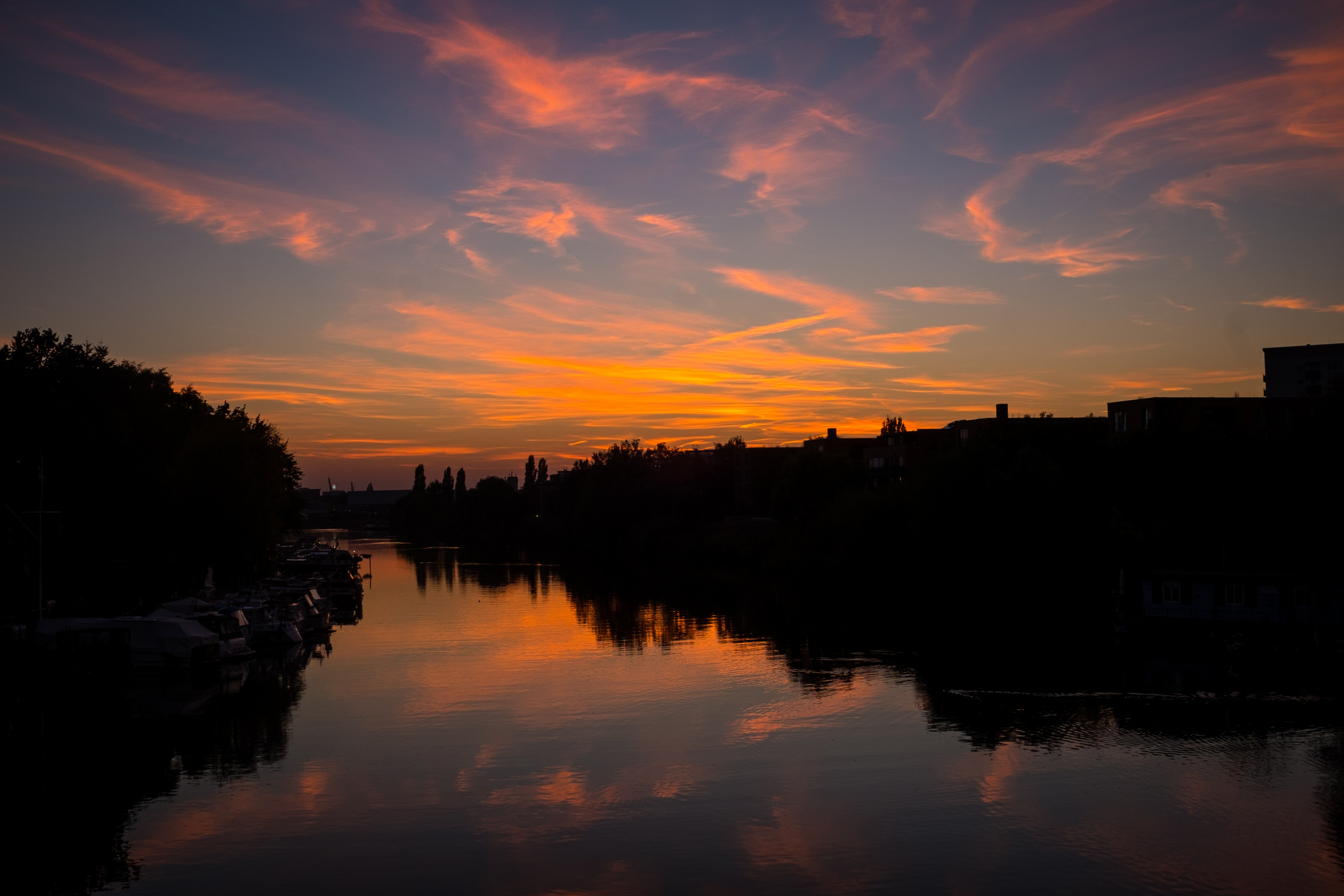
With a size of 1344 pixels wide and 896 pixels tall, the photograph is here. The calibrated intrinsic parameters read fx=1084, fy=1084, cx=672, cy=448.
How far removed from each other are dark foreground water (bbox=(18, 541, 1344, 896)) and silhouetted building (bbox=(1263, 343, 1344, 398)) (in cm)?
11365

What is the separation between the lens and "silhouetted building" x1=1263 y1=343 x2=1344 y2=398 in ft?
458

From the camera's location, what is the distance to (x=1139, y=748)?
31516 mm

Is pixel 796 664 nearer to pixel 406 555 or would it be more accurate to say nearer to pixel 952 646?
pixel 952 646

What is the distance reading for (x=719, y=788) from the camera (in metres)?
27.8

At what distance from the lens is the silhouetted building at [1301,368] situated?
139750 mm

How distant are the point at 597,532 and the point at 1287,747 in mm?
120316

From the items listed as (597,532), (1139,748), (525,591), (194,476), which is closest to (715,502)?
(597,532)

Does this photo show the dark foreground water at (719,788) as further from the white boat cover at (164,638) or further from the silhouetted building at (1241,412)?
the silhouetted building at (1241,412)

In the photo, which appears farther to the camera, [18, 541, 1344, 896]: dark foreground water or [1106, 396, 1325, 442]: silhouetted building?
[1106, 396, 1325, 442]: silhouetted building

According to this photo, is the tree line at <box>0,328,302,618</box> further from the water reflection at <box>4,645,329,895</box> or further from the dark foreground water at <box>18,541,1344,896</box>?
the dark foreground water at <box>18,541,1344,896</box>

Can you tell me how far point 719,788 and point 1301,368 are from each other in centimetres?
14184

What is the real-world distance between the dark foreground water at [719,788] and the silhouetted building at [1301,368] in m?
114

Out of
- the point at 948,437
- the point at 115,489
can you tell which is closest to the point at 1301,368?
the point at 948,437

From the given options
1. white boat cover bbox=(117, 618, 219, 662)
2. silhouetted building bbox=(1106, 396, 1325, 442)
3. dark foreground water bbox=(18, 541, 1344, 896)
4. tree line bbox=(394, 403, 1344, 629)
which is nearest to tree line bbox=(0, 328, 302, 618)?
white boat cover bbox=(117, 618, 219, 662)
